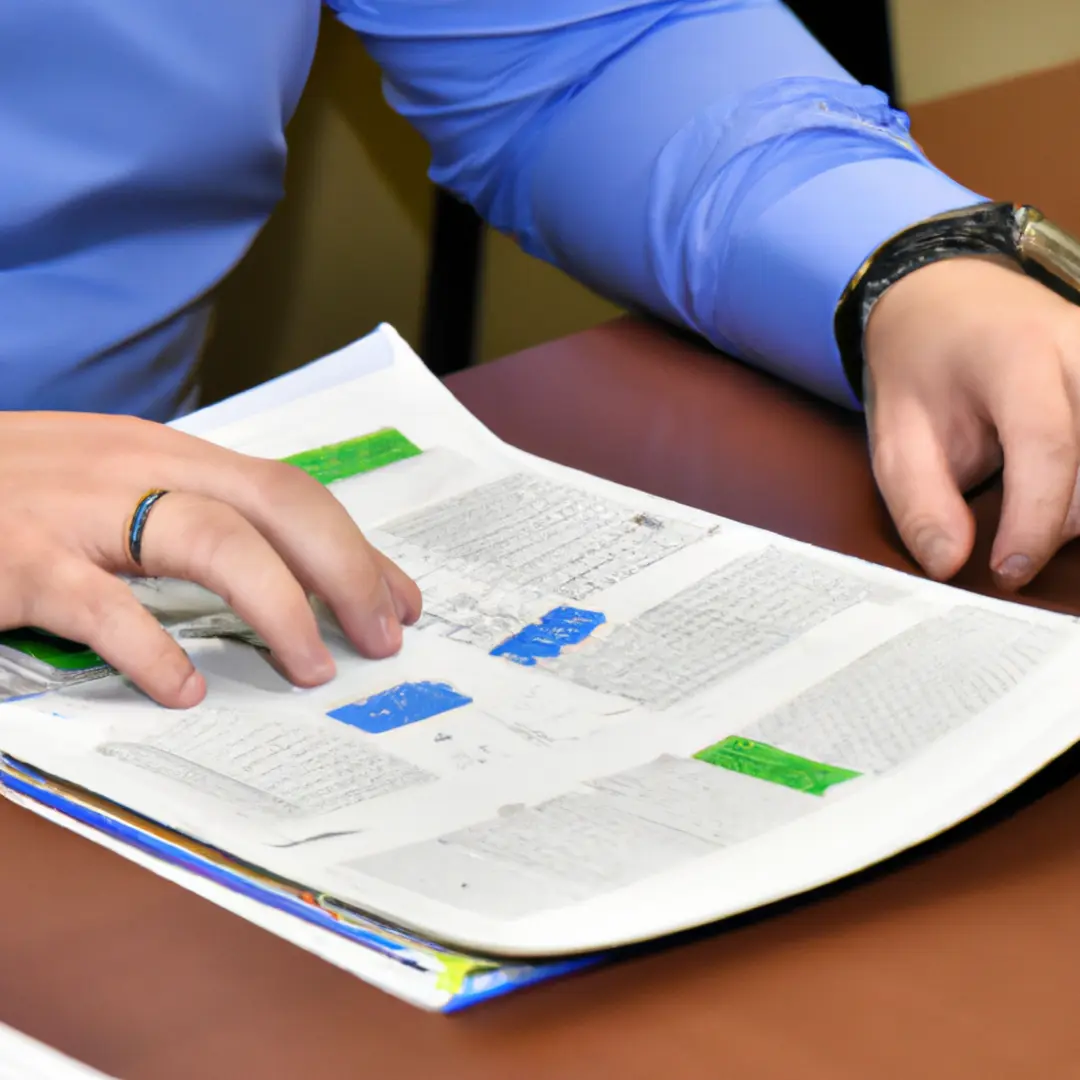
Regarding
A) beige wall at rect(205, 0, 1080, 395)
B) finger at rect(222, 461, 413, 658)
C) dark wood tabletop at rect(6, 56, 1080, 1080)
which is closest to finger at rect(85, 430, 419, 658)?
finger at rect(222, 461, 413, 658)

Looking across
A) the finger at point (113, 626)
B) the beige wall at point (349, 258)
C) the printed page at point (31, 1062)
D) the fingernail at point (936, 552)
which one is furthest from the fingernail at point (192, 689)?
the beige wall at point (349, 258)

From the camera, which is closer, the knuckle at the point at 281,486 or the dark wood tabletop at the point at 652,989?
the dark wood tabletop at the point at 652,989

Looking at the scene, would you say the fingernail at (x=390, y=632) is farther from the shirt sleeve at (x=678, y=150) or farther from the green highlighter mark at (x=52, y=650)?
the shirt sleeve at (x=678, y=150)

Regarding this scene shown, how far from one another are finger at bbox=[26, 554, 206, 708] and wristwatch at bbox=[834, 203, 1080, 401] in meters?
0.37

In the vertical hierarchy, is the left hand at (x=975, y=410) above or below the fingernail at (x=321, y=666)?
above

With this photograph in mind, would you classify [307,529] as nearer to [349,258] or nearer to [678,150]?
[678,150]

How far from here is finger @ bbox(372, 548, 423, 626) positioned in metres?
0.48

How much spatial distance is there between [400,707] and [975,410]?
302 millimetres

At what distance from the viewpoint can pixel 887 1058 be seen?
314mm

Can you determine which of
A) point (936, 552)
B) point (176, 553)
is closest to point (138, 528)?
point (176, 553)

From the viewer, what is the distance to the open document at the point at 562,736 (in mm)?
342

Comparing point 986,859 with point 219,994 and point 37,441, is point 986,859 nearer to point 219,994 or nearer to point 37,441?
point 219,994

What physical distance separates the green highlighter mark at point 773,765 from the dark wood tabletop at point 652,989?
3 cm

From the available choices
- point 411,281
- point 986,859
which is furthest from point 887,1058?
point 411,281
